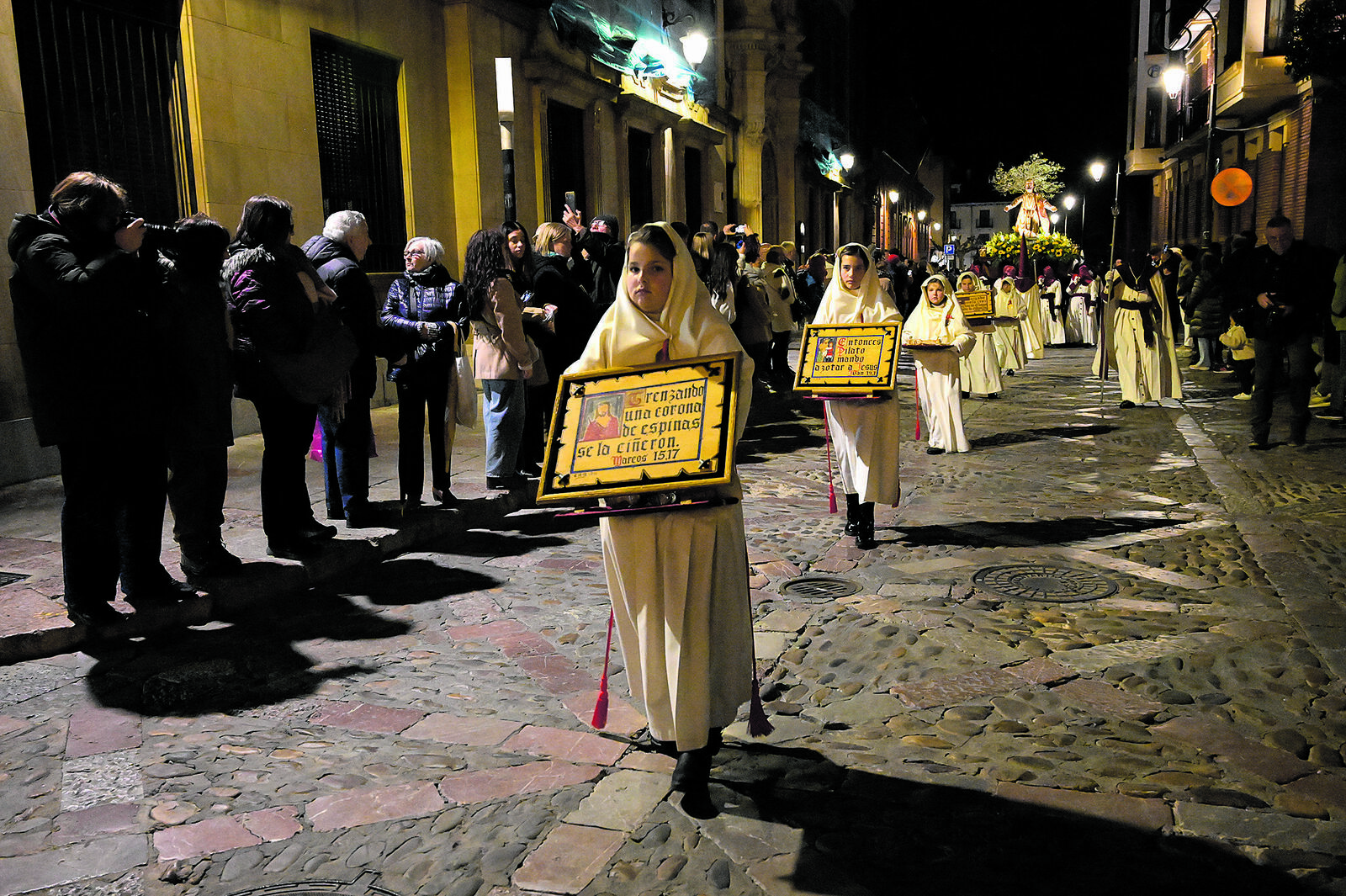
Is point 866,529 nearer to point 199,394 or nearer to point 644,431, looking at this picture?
point 644,431

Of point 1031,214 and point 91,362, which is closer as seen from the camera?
point 91,362

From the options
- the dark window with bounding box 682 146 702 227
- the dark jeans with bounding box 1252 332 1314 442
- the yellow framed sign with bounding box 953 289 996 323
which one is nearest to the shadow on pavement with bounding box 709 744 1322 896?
the dark jeans with bounding box 1252 332 1314 442

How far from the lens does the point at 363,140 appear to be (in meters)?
13.7

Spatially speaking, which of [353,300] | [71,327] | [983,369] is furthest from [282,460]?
[983,369]

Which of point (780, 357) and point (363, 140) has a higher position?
point (363, 140)

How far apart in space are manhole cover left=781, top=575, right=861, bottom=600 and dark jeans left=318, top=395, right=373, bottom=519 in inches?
117

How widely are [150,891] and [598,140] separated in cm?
1795

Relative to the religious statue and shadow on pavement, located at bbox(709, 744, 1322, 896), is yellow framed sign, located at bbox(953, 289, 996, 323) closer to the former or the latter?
shadow on pavement, located at bbox(709, 744, 1322, 896)

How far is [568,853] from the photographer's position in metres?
3.37

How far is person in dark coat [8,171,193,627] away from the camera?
5.09 metres

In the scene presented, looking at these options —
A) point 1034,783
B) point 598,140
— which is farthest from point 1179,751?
point 598,140

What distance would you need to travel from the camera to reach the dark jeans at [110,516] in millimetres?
5227

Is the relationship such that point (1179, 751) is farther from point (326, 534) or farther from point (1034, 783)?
point (326, 534)

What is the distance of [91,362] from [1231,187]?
19919mm
